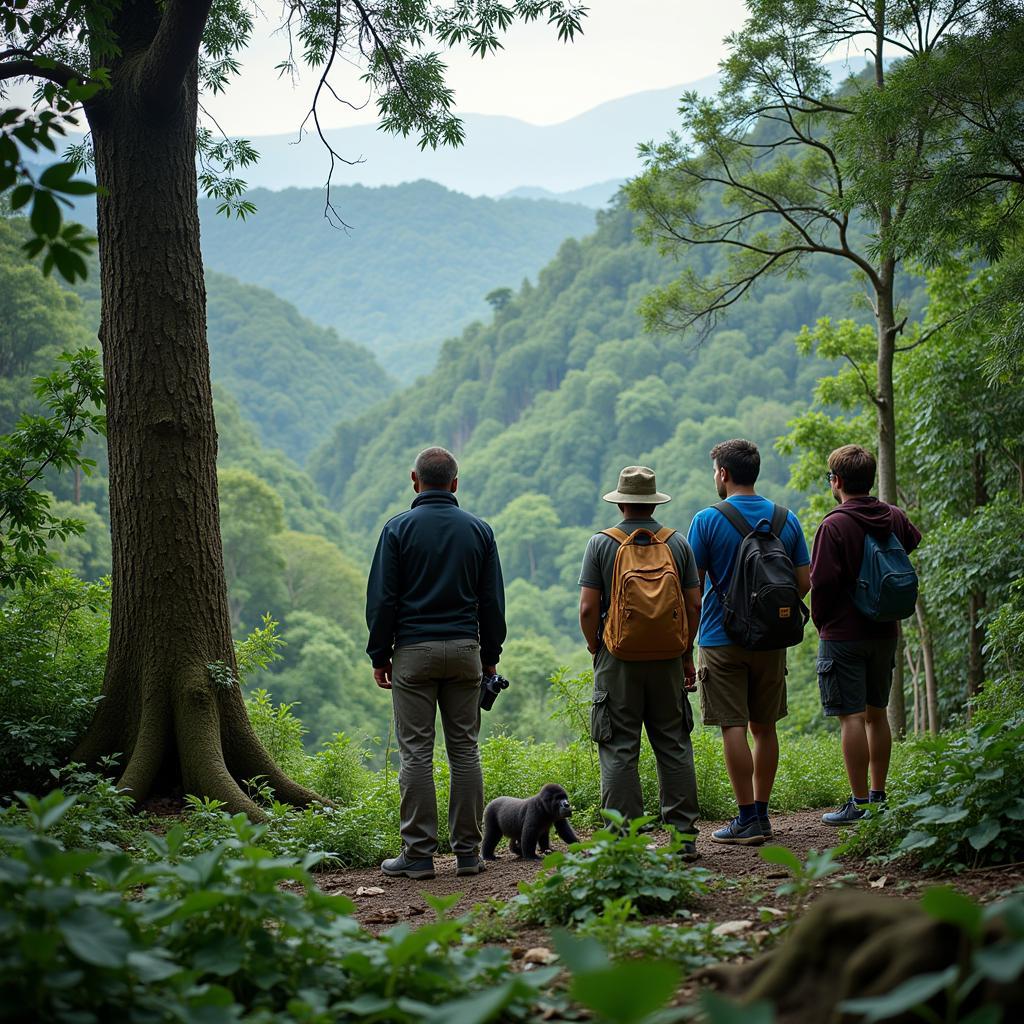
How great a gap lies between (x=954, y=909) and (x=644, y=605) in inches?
102

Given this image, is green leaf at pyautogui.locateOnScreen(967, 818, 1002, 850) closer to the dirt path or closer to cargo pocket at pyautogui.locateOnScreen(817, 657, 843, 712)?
the dirt path

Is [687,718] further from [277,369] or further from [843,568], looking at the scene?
[277,369]

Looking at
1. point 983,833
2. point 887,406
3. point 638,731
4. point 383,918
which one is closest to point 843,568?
point 638,731

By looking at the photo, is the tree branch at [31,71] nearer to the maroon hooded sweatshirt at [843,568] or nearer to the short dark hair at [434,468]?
the short dark hair at [434,468]

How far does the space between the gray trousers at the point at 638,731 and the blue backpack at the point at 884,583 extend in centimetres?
96

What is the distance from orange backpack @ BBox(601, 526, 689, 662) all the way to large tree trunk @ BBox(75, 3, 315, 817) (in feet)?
7.67

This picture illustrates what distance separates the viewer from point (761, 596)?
439cm

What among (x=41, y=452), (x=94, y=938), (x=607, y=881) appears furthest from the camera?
(x=41, y=452)

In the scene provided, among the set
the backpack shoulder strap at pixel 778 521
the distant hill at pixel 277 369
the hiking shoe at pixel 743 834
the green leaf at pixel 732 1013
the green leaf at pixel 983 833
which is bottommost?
the hiking shoe at pixel 743 834

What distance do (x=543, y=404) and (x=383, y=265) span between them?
107394 mm

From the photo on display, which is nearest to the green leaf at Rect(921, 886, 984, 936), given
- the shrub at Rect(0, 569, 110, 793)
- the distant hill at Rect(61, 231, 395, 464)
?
the shrub at Rect(0, 569, 110, 793)

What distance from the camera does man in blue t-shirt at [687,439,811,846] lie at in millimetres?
4539

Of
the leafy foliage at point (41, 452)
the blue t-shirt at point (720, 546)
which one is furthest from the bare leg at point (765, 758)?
the leafy foliage at point (41, 452)

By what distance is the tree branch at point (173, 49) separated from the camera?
16.8 ft
